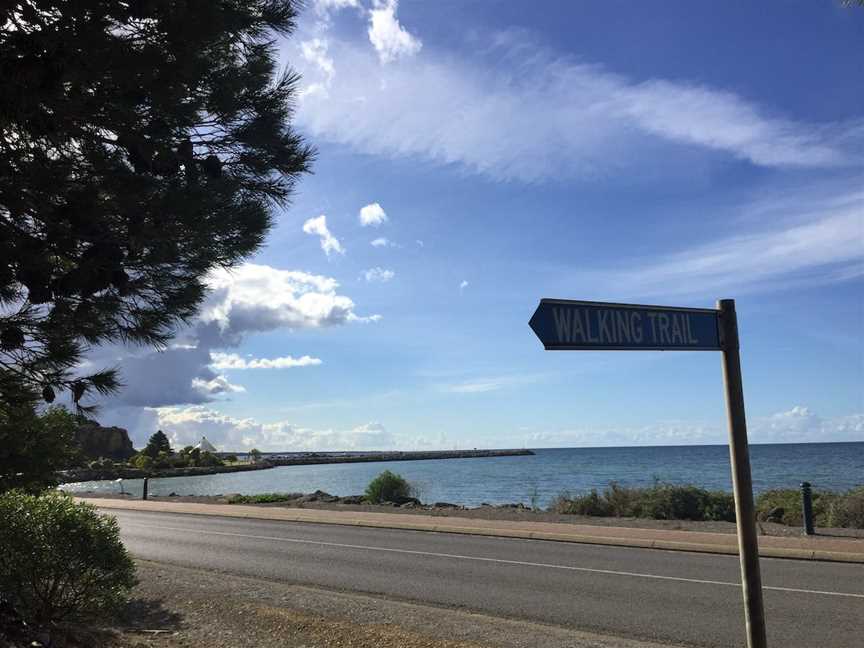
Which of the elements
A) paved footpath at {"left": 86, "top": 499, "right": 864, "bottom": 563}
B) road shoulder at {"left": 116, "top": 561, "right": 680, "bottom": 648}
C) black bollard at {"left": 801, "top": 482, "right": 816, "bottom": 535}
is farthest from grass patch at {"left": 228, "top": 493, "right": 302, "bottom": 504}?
black bollard at {"left": 801, "top": 482, "right": 816, "bottom": 535}

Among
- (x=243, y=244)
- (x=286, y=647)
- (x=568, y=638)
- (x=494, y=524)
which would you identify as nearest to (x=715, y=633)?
(x=568, y=638)

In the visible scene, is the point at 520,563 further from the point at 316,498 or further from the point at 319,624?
the point at 316,498

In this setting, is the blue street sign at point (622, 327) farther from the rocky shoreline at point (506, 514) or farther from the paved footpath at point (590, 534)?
the rocky shoreline at point (506, 514)

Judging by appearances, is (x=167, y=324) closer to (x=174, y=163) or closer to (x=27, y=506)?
(x=174, y=163)

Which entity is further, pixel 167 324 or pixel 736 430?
pixel 167 324

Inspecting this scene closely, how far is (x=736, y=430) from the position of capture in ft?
12.1

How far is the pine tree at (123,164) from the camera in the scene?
472 cm

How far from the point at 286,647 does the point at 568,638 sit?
9.55 ft

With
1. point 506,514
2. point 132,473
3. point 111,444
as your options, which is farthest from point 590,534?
point 111,444

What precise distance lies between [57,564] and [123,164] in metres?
4.12

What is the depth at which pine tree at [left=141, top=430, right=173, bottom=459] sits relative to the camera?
10800 centimetres

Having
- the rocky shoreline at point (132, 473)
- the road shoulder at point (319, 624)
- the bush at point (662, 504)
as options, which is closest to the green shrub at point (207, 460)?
the rocky shoreline at point (132, 473)

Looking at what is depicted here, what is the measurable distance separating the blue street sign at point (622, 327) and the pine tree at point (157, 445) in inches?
4452

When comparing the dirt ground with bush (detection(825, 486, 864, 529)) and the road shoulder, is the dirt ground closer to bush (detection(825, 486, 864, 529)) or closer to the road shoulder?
bush (detection(825, 486, 864, 529))
